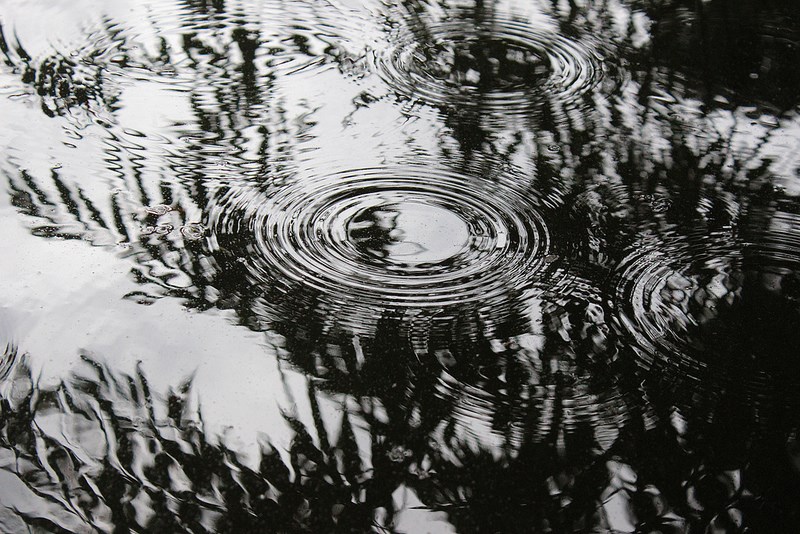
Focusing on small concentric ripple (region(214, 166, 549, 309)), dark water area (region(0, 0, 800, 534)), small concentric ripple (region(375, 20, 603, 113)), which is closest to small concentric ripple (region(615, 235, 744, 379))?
dark water area (region(0, 0, 800, 534))

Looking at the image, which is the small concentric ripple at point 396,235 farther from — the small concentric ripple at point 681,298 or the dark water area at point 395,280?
the small concentric ripple at point 681,298

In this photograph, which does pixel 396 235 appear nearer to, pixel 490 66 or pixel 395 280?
pixel 395 280

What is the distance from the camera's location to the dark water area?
152 cm

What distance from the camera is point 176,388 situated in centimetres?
168

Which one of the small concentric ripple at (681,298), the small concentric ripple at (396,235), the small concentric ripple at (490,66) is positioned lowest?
the small concentric ripple at (681,298)

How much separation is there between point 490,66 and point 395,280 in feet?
4.10

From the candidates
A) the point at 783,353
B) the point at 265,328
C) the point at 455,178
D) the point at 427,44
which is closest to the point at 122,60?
the point at 427,44

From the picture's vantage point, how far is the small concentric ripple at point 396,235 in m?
1.94

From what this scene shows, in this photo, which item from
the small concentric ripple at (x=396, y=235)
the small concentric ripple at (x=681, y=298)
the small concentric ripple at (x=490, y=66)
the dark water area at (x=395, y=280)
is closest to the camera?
the dark water area at (x=395, y=280)

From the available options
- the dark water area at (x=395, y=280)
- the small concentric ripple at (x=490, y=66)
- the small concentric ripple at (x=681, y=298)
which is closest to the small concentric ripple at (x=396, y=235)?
the dark water area at (x=395, y=280)

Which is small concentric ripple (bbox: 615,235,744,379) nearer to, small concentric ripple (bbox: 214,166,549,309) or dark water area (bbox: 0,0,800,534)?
dark water area (bbox: 0,0,800,534)

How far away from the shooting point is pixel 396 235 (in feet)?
6.88

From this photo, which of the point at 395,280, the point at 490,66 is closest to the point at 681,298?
the point at 395,280

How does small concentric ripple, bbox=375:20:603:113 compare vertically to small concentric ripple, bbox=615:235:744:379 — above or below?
above
